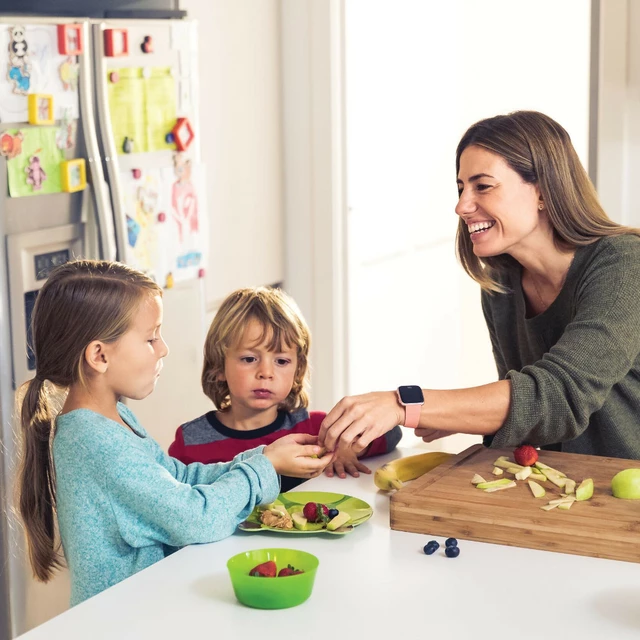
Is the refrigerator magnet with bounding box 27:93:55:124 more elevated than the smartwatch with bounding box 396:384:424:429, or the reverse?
the refrigerator magnet with bounding box 27:93:55:124

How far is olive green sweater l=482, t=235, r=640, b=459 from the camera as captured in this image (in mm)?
1755

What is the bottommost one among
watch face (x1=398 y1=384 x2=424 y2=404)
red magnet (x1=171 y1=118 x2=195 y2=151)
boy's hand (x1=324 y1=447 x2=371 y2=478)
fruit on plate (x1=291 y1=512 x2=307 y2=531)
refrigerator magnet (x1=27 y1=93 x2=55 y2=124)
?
boy's hand (x1=324 y1=447 x2=371 y2=478)

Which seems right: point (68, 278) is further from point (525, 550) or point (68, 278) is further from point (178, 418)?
point (178, 418)

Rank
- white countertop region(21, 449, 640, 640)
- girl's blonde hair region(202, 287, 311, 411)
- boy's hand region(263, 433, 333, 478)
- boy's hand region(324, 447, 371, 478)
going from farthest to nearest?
girl's blonde hair region(202, 287, 311, 411) → boy's hand region(324, 447, 371, 478) → boy's hand region(263, 433, 333, 478) → white countertop region(21, 449, 640, 640)

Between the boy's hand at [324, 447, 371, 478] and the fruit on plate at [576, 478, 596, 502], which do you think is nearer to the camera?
the fruit on plate at [576, 478, 596, 502]

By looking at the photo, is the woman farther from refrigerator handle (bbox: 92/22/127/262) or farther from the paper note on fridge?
the paper note on fridge

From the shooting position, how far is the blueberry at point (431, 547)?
4.77ft

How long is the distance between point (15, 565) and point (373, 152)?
2306 millimetres

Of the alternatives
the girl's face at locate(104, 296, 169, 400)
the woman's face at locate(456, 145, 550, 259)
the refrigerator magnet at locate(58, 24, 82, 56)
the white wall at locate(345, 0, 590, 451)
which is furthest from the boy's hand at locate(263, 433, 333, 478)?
the white wall at locate(345, 0, 590, 451)

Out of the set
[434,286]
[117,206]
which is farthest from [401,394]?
[434,286]

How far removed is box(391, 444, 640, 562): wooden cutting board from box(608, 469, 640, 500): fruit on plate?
1cm

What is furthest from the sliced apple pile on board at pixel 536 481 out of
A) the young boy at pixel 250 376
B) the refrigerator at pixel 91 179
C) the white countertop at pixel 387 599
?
the refrigerator at pixel 91 179

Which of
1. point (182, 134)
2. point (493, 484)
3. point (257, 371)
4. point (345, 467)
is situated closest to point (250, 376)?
point (257, 371)

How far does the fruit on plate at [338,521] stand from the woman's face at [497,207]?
72cm
